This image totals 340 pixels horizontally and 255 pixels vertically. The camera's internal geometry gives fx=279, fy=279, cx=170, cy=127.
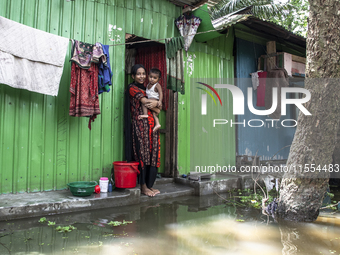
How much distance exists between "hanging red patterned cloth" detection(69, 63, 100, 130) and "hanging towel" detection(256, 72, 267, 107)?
4915 millimetres

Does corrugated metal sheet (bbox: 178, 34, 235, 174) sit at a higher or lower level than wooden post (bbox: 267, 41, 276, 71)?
lower

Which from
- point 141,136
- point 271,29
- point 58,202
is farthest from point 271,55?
point 58,202

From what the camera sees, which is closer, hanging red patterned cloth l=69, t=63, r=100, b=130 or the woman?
hanging red patterned cloth l=69, t=63, r=100, b=130

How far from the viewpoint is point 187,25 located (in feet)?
20.0

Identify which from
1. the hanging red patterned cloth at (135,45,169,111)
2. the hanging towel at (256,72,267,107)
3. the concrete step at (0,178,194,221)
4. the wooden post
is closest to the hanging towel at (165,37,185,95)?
the hanging red patterned cloth at (135,45,169,111)

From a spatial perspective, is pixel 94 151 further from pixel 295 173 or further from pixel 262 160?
pixel 262 160

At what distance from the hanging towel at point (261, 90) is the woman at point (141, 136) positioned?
3889mm

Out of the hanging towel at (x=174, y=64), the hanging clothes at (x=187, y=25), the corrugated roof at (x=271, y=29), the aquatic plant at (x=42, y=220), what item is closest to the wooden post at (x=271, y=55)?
the corrugated roof at (x=271, y=29)

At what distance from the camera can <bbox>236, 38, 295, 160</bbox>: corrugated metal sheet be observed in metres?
7.73

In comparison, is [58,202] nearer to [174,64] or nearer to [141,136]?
[141,136]

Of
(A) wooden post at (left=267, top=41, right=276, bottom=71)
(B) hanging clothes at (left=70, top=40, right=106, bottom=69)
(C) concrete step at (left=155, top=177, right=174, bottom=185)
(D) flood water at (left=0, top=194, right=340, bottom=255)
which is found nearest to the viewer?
(D) flood water at (left=0, top=194, right=340, bottom=255)

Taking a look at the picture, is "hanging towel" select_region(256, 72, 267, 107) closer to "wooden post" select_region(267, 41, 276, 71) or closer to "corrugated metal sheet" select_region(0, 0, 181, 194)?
"wooden post" select_region(267, 41, 276, 71)

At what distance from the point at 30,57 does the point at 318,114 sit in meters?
4.05

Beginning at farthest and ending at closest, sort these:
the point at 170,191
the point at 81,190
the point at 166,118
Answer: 1. the point at 166,118
2. the point at 170,191
3. the point at 81,190
